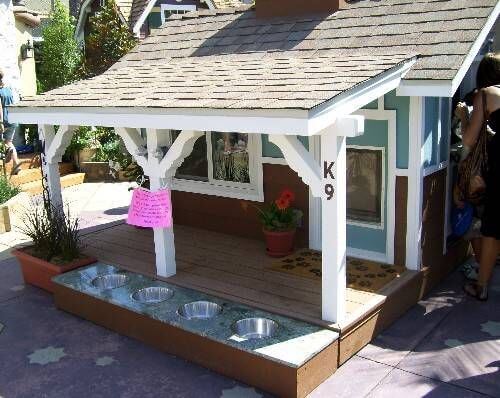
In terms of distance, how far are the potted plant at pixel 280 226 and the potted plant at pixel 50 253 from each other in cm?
187

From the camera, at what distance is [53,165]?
617cm

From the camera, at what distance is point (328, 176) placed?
3.92 metres

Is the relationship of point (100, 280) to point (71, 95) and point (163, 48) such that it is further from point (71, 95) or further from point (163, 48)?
point (163, 48)

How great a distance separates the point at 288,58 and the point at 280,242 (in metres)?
1.89

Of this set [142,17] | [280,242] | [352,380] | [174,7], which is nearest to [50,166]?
[280,242]

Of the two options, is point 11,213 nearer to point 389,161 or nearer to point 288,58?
point 288,58

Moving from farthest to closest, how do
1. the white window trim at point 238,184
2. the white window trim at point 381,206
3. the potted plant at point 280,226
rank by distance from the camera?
1. the white window trim at point 238,184
2. the potted plant at point 280,226
3. the white window trim at point 381,206

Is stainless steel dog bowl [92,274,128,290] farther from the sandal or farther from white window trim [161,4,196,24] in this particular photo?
white window trim [161,4,196,24]

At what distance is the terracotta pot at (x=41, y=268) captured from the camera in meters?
5.65

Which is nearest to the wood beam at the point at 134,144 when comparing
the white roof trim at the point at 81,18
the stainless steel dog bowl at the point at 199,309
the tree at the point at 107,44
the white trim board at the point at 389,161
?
the stainless steel dog bowl at the point at 199,309

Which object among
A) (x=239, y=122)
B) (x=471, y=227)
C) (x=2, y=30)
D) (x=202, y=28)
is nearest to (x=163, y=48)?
(x=202, y=28)

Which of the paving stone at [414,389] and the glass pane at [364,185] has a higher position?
the glass pane at [364,185]

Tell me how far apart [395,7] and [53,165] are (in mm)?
4073

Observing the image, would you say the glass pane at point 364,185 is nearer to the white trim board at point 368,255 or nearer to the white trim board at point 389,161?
the white trim board at point 389,161
